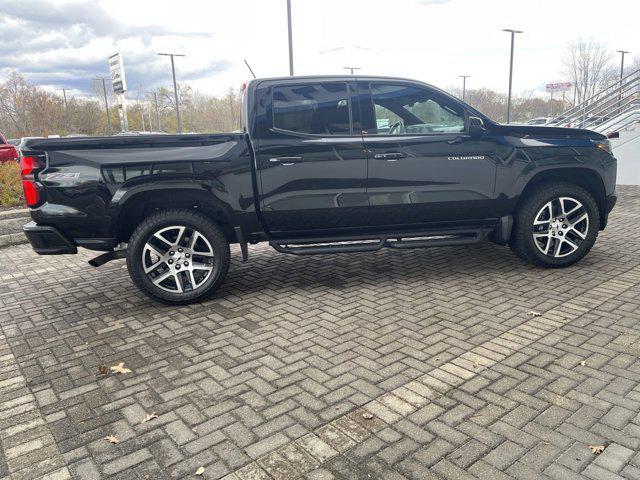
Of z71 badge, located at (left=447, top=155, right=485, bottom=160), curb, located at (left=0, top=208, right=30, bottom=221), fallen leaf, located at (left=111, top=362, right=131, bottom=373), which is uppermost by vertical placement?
z71 badge, located at (left=447, top=155, right=485, bottom=160)

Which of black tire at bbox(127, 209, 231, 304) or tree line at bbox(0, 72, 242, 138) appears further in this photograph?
tree line at bbox(0, 72, 242, 138)

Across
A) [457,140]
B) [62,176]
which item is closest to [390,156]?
[457,140]

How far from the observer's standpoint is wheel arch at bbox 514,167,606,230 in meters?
5.32

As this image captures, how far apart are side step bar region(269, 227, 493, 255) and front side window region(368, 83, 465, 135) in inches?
40.6

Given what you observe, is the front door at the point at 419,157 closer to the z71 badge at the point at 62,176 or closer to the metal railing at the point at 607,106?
the z71 badge at the point at 62,176

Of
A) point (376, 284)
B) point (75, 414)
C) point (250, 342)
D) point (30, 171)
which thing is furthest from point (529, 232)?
point (30, 171)

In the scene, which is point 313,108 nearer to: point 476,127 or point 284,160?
point 284,160

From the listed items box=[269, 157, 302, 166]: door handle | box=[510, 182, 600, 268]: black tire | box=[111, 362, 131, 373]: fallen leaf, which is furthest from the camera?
box=[510, 182, 600, 268]: black tire

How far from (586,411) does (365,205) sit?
270 centimetres

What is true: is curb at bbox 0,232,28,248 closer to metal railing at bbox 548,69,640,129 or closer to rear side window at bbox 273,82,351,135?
rear side window at bbox 273,82,351,135

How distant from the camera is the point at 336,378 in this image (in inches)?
129

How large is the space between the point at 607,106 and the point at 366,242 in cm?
1177

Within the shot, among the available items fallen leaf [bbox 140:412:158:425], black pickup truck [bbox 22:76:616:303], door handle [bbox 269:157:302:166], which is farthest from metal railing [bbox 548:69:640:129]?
fallen leaf [bbox 140:412:158:425]

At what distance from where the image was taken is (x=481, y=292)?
4.83 meters
